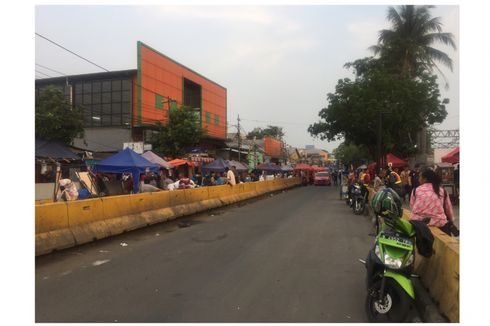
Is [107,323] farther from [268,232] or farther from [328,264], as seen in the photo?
[268,232]

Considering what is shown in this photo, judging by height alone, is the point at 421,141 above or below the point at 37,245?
above

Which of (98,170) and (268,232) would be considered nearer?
(268,232)

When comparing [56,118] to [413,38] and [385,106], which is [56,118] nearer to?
[385,106]

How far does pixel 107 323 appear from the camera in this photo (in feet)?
14.9

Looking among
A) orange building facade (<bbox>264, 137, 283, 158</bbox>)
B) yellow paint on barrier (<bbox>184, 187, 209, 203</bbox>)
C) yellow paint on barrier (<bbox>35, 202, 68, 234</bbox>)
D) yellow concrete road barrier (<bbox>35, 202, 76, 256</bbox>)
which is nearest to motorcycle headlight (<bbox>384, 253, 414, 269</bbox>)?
yellow concrete road barrier (<bbox>35, 202, 76, 256</bbox>)

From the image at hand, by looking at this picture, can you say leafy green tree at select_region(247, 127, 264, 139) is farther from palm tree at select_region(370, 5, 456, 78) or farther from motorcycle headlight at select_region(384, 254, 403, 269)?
motorcycle headlight at select_region(384, 254, 403, 269)

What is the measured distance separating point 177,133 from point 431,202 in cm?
2605

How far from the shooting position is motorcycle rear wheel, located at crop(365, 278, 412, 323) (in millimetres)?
4375

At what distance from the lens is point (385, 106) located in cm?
3173

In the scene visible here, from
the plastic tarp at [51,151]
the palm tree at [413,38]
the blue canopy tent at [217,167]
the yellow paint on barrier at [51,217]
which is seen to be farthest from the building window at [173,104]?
the yellow paint on barrier at [51,217]

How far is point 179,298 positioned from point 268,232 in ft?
19.1

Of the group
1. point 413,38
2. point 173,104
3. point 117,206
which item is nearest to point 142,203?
point 117,206

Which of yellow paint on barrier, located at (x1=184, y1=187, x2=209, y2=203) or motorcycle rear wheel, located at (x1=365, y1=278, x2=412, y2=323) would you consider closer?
motorcycle rear wheel, located at (x1=365, y1=278, x2=412, y2=323)

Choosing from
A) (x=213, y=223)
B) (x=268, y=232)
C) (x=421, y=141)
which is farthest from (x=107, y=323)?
(x=421, y=141)
